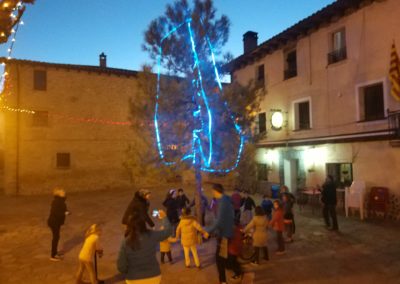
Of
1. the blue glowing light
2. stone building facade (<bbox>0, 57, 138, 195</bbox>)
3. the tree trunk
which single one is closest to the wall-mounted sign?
the blue glowing light

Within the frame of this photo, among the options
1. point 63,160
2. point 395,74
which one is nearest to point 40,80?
point 63,160

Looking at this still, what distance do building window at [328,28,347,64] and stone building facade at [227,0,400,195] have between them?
0.14ft

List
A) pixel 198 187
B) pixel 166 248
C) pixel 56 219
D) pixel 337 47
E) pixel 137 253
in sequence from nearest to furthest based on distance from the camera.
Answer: pixel 137 253 → pixel 166 248 → pixel 56 219 → pixel 198 187 → pixel 337 47

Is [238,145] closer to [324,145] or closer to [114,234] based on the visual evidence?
[114,234]

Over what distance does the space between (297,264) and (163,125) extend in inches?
208

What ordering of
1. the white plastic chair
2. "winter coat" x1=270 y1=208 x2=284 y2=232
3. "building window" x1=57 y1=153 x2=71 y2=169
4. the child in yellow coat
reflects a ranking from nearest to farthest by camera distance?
the child in yellow coat → "winter coat" x1=270 y1=208 x2=284 y2=232 → the white plastic chair → "building window" x1=57 y1=153 x2=71 y2=169

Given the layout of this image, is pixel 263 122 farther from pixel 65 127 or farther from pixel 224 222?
pixel 224 222

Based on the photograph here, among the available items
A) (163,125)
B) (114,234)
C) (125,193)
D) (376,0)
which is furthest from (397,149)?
(125,193)

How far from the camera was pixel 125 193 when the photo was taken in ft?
67.4

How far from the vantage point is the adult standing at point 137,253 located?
353 centimetres

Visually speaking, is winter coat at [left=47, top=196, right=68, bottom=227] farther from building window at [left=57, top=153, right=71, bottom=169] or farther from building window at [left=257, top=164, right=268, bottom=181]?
building window at [left=57, top=153, right=71, bottom=169]

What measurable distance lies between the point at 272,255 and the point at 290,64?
1192 cm

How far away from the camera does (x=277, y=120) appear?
1675 centimetres

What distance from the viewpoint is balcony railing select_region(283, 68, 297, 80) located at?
1639 centimetres
